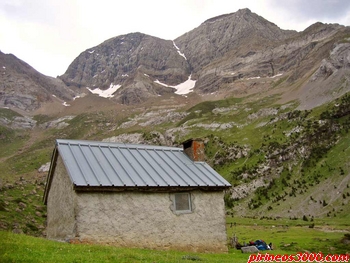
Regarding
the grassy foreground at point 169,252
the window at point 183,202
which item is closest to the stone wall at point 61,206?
the grassy foreground at point 169,252

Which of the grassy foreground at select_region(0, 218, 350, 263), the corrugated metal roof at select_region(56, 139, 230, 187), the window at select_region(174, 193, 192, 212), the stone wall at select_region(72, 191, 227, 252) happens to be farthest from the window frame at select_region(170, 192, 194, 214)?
the grassy foreground at select_region(0, 218, 350, 263)

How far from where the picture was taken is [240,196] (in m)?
94.4

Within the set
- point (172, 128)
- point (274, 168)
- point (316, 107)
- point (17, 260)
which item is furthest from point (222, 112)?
point (17, 260)

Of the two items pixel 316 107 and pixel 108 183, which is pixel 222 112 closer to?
pixel 316 107

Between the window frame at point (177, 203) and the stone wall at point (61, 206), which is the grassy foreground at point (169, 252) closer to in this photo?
the stone wall at point (61, 206)

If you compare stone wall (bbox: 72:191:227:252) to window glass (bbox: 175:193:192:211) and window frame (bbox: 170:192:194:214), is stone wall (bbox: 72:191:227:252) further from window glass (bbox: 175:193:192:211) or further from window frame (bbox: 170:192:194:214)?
window glass (bbox: 175:193:192:211)

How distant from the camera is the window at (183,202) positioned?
22.5m

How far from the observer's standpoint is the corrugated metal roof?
2105cm

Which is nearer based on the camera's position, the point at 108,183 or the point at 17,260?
the point at 17,260

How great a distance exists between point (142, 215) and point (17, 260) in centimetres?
966

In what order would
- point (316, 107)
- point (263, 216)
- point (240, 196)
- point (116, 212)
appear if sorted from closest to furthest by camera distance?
point (116, 212) < point (263, 216) < point (240, 196) < point (316, 107)

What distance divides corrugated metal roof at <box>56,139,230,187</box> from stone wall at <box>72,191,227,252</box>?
803 mm

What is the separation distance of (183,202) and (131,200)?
3.79 metres

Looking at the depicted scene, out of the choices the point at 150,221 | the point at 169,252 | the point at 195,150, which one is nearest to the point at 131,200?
the point at 150,221
